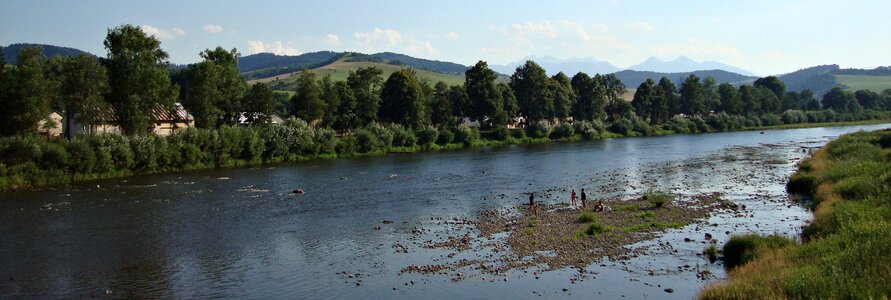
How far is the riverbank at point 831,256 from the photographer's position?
1903 cm

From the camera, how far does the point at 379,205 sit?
48969mm

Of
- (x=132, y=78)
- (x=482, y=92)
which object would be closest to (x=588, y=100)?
(x=482, y=92)

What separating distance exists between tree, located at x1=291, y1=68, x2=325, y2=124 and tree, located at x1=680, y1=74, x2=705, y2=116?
111907 mm

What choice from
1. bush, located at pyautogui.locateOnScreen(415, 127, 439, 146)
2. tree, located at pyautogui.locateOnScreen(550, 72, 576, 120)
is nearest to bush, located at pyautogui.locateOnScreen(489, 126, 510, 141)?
bush, located at pyautogui.locateOnScreen(415, 127, 439, 146)

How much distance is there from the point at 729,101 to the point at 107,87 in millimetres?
160488

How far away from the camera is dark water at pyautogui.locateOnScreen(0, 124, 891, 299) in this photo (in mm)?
27125

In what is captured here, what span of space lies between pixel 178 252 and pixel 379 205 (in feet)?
57.4

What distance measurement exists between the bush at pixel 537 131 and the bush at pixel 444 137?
23251 mm

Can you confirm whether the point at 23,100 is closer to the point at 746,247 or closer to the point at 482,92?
the point at 746,247

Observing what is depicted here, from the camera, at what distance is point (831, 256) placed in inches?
901

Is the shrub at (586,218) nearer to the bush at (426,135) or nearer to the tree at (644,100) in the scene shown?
the bush at (426,135)

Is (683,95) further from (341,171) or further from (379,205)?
(379,205)

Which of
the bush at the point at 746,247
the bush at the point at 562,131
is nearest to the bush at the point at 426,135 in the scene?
the bush at the point at 562,131

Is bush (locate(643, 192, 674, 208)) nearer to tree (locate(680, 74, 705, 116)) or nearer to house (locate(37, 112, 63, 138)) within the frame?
house (locate(37, 112, 63, 138))
